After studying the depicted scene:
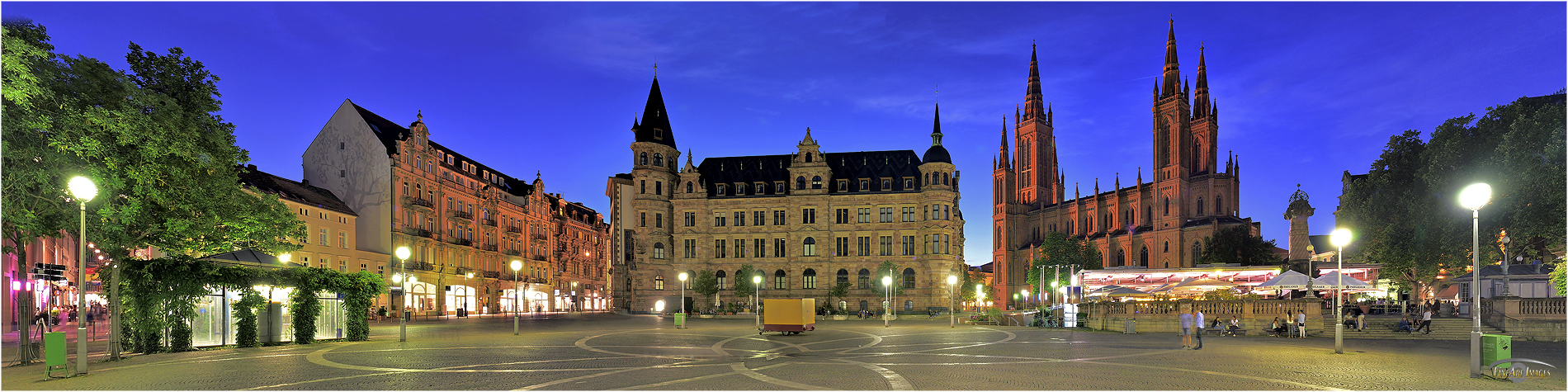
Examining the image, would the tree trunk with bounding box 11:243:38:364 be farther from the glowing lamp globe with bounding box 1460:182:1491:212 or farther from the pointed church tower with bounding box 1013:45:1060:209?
the pointed church tower with bounding box 1013:45:1060:209

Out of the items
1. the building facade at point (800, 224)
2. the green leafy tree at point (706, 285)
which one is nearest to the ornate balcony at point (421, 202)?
the building facade at point (800, 224)

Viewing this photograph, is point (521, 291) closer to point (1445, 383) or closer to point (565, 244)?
point (565, 244)

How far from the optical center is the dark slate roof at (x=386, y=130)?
67.1 m

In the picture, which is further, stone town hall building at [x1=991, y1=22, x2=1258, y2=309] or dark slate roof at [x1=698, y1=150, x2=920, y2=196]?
stone town hall building at [x1=991, y1=22, x2=1258, y2=309]

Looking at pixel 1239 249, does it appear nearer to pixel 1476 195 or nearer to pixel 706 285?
pixel 706 285

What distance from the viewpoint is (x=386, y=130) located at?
69.6m

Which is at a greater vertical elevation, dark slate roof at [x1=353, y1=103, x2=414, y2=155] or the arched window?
dark slate roof at [x1=353, y1=103, x2=414, y2=155]

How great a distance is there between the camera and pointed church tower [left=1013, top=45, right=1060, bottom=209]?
505 ft

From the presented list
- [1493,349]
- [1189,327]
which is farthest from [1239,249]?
[1493,349]

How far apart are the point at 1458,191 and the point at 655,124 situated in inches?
2432

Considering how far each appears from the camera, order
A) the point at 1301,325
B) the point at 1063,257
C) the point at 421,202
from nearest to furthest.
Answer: the point at 1301,325
the point at 421,202
the point at 1063,257

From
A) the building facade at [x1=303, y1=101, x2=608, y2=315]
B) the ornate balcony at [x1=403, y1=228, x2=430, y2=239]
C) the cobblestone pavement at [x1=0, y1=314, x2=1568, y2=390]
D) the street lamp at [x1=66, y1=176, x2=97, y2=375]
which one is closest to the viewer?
the cobblestone pavement at [x1=0, y1=314, x2=1568, y2=390]

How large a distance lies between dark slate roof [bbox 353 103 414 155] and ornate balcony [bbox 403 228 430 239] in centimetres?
586

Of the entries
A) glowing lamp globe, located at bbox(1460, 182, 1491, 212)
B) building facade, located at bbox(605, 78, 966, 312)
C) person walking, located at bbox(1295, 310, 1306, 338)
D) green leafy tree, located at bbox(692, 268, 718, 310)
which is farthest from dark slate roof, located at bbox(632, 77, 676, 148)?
glowing lamp globe, located at bbox(1460, 182, 1491, 212)
